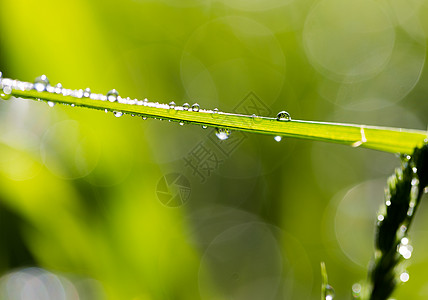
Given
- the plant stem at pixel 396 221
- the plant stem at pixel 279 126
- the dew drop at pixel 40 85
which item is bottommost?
the plant stem at pixel 396 221

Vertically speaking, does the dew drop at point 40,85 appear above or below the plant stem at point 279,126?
above

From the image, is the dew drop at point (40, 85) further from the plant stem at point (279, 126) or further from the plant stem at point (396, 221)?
the plant stem at point (396, 221)

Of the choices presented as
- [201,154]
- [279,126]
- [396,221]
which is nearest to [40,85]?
[279,126]

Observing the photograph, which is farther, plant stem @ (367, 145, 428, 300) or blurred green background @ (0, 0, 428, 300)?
blurred green background @ (0, 0, 428, 300)

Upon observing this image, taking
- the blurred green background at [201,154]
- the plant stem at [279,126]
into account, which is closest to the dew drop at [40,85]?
the plant stem at [279,126]

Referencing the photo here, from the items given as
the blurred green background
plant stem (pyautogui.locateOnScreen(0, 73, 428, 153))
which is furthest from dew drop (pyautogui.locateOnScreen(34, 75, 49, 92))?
the blurred green background

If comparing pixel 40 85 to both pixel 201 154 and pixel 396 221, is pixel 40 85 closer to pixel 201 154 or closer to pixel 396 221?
pixel 396 221

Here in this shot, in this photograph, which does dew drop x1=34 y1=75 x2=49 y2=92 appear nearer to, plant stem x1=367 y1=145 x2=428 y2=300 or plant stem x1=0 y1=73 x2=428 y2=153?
plant stem x1=0 y1=73 x2=428 y2=153
